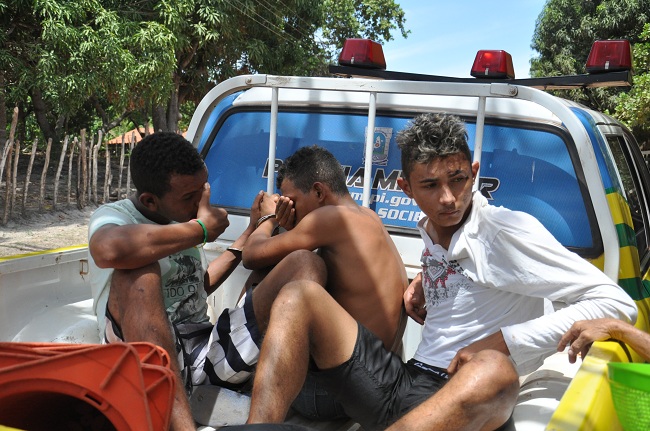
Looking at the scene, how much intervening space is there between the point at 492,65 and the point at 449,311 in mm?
2179

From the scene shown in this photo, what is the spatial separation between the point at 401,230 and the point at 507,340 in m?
1.21

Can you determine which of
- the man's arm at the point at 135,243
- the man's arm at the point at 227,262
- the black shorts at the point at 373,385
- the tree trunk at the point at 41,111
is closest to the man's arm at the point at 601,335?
the black shorts at the point at 373,385

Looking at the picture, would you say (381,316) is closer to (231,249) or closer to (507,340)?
(507,340)

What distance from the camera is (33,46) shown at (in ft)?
39.3

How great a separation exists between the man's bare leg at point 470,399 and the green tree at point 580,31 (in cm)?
1694

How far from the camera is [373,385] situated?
85.6 inches

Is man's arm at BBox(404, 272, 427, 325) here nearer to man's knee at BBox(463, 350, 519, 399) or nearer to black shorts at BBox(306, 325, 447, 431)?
black shorts at BBox(306, 325, 447, 431)

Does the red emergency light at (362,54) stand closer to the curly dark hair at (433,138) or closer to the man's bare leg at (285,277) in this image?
the curly dark hair at (433,138)

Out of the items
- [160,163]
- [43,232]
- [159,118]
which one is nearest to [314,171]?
[160,163]

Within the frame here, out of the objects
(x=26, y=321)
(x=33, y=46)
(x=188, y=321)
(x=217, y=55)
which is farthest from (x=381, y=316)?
(x=217, y=55)

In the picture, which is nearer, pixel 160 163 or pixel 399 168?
pixel 160 163

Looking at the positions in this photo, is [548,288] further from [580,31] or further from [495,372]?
[580,31]

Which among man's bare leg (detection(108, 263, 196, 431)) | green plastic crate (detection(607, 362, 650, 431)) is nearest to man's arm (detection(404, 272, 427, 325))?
man's bare leg (detection(108, 263, 196, 431))

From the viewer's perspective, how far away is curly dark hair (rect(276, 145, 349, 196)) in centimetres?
266
